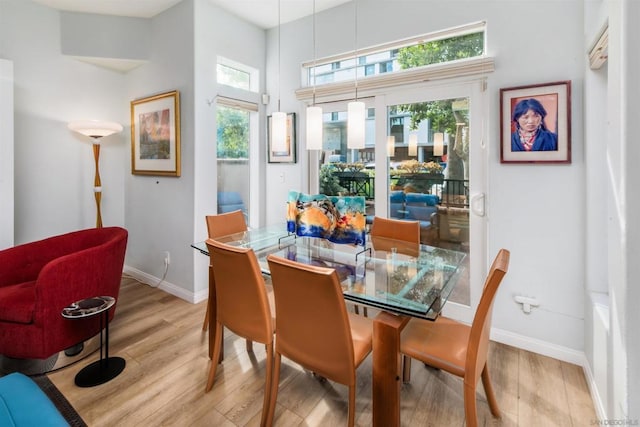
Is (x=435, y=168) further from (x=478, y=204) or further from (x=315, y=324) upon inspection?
(x=315, y=324)

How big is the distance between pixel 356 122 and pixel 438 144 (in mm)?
1083

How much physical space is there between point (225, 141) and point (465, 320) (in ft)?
10.2

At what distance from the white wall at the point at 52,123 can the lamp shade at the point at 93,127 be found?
308 mm

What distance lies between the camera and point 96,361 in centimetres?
229

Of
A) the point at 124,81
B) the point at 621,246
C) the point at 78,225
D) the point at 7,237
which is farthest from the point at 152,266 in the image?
the point at 621,246

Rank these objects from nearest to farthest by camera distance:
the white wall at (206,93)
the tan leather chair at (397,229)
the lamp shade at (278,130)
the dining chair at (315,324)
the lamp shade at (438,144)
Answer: the dining chair at (315,324) → the lamp shade at (278,130) → the tan leather chair at (397,229) → the lamp shade at (438,144) → the white wall at (206,93)

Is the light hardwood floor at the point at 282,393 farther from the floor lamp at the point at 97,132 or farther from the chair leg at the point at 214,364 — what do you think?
the floor lamp at the point at 97,132

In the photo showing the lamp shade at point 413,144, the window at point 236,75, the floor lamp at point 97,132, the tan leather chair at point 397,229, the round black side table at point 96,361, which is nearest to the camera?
the round black side table at point 96,361

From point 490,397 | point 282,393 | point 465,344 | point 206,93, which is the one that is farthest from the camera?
point 206,93

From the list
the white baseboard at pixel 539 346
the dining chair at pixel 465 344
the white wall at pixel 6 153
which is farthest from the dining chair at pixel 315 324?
the white wall at pixel 6 153

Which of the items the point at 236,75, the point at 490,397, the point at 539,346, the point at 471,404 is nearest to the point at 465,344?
the point at 471,404

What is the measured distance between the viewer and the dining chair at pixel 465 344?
140 cm

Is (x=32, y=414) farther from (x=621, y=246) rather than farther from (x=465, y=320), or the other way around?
(x=465, y=320)

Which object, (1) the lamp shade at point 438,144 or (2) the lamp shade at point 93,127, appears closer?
(1) the lamp shade at point 438,144
